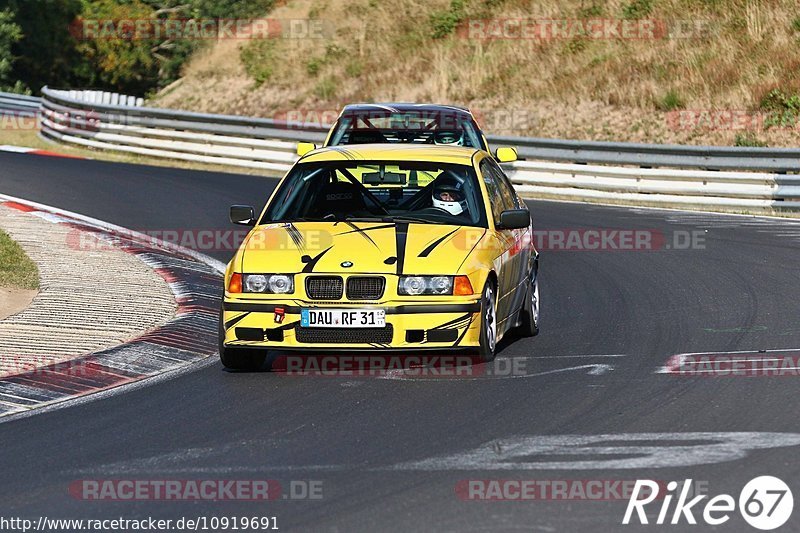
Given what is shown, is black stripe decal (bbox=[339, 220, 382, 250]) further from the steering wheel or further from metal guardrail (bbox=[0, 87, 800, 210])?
metal guardrail (bbox=[0, 87, 800, 210])

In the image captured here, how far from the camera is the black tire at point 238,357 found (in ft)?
32.3

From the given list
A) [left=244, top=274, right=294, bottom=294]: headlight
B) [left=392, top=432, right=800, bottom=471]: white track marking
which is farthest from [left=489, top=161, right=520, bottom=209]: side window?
[left=392, top=432, right=800, bottom=471]: white track marking

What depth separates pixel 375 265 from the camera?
957 centimetres

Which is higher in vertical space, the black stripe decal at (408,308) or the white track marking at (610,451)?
the black stripe decal at (408,308)

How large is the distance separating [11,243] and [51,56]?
37.7m

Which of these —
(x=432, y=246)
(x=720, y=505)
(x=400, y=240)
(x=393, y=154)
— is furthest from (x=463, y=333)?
(x=720, y=505)

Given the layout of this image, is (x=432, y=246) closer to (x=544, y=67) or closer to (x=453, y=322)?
(x=453, y=322)

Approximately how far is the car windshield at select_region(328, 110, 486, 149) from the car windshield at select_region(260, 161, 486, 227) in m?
4.86

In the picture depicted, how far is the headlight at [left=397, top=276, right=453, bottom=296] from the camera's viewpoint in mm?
9531

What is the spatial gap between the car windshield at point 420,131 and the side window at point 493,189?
4.41 m

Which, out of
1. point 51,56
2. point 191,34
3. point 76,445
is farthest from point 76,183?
point 51,56

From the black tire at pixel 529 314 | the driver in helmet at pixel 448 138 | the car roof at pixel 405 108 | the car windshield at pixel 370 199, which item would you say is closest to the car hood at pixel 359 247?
the car windshield at pixel 370 199

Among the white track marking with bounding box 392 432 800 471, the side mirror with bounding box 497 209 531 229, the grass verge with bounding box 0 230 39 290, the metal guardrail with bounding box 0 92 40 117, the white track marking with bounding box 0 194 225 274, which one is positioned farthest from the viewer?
the metal guardrail with bounding box 0 92 40 117

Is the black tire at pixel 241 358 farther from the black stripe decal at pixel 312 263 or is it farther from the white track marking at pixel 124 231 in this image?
the white track marking at pixel 124 231
